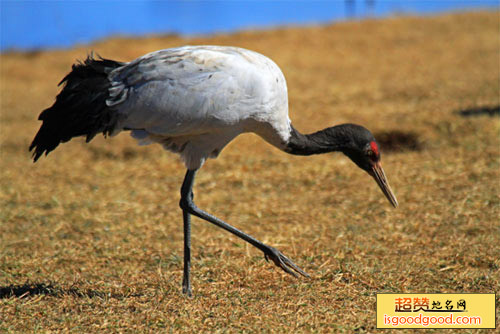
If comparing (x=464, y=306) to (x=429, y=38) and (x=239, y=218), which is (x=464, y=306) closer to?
(x=239, y=218)

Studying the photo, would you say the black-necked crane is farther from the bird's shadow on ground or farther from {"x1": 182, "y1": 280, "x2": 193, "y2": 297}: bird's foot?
the bird's shadow on ground

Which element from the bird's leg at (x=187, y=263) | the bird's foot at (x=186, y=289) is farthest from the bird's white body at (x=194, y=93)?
the bird's foot at (x=186, y=289)

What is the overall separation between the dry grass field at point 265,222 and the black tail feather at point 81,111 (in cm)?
103

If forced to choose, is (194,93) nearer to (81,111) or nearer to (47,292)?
(81,111)

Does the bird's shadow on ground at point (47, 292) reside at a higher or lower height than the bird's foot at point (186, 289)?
lower

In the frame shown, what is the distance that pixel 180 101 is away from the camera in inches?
154

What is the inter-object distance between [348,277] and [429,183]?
2566 millimetres

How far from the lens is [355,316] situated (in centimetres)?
358

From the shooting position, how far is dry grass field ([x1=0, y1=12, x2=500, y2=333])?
3.78 metres

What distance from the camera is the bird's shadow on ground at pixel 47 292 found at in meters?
4.01

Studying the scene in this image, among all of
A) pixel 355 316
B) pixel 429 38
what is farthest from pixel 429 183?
pixel 429 38

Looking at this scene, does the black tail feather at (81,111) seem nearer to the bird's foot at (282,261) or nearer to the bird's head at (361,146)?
the bird's foot at (282,261)

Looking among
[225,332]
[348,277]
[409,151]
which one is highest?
[409,151]

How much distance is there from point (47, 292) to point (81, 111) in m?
1.21
